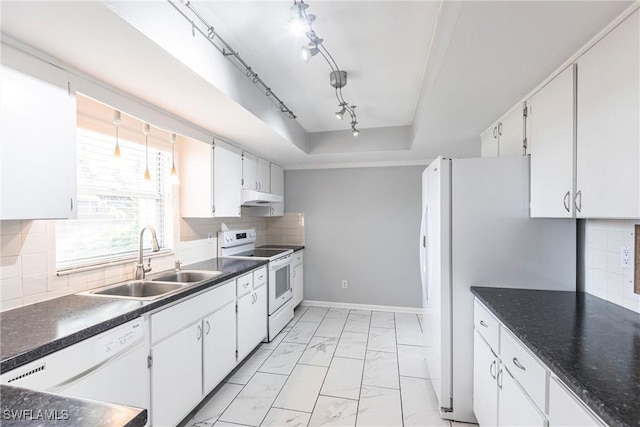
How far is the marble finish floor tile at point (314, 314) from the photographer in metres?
3.87

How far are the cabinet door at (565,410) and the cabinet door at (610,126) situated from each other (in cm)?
72

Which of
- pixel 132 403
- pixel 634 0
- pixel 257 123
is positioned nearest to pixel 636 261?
pixel 634 0

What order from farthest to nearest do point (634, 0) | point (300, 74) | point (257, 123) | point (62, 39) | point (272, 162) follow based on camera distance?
point (272, 162)
point (257, 123)
point (300, 74)
point (62, 39)
point (634, 0)

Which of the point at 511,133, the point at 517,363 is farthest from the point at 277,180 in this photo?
the point at 517,363

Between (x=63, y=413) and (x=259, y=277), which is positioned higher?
(x=63, y=413)

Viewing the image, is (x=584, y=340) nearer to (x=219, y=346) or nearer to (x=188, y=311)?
(x=188, y=311)

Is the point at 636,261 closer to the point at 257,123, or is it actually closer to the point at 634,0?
the point at 634,0

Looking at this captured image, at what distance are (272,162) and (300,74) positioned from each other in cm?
205

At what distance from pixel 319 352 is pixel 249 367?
0.72 m

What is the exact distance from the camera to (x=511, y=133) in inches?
84.1

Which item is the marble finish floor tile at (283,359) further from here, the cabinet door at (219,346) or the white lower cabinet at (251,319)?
the cabinet door at (219,346)

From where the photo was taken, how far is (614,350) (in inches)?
42.6

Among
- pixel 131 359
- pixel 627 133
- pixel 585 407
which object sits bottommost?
pixel 131 359

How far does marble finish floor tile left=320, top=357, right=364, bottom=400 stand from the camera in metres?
2.28
